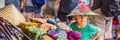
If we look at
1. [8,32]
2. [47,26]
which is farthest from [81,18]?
[8,32]

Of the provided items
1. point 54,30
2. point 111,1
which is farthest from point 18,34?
point 111,1

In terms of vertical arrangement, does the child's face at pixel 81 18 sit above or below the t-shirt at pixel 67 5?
above

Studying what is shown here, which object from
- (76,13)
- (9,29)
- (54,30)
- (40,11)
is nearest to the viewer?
(9,29)

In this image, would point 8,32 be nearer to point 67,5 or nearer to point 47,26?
point 47,26

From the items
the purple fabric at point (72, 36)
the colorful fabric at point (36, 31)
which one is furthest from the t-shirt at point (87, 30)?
the colorful fabric at point (36, 31)

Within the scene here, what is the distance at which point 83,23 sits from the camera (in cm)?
569

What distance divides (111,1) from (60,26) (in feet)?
9.67

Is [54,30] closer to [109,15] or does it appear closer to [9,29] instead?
[9,29]

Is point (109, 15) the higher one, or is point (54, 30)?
point (54, 30)

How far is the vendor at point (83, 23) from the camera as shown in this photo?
5.56m

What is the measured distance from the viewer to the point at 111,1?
725 cm

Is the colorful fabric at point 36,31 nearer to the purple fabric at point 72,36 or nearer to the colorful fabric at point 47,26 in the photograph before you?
the colorful fabric at point 47,26

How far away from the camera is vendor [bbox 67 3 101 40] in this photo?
5.56m

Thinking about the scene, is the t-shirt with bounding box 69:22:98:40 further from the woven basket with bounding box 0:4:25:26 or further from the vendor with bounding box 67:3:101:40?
the woven basket with bounding box 0:4:25:26
